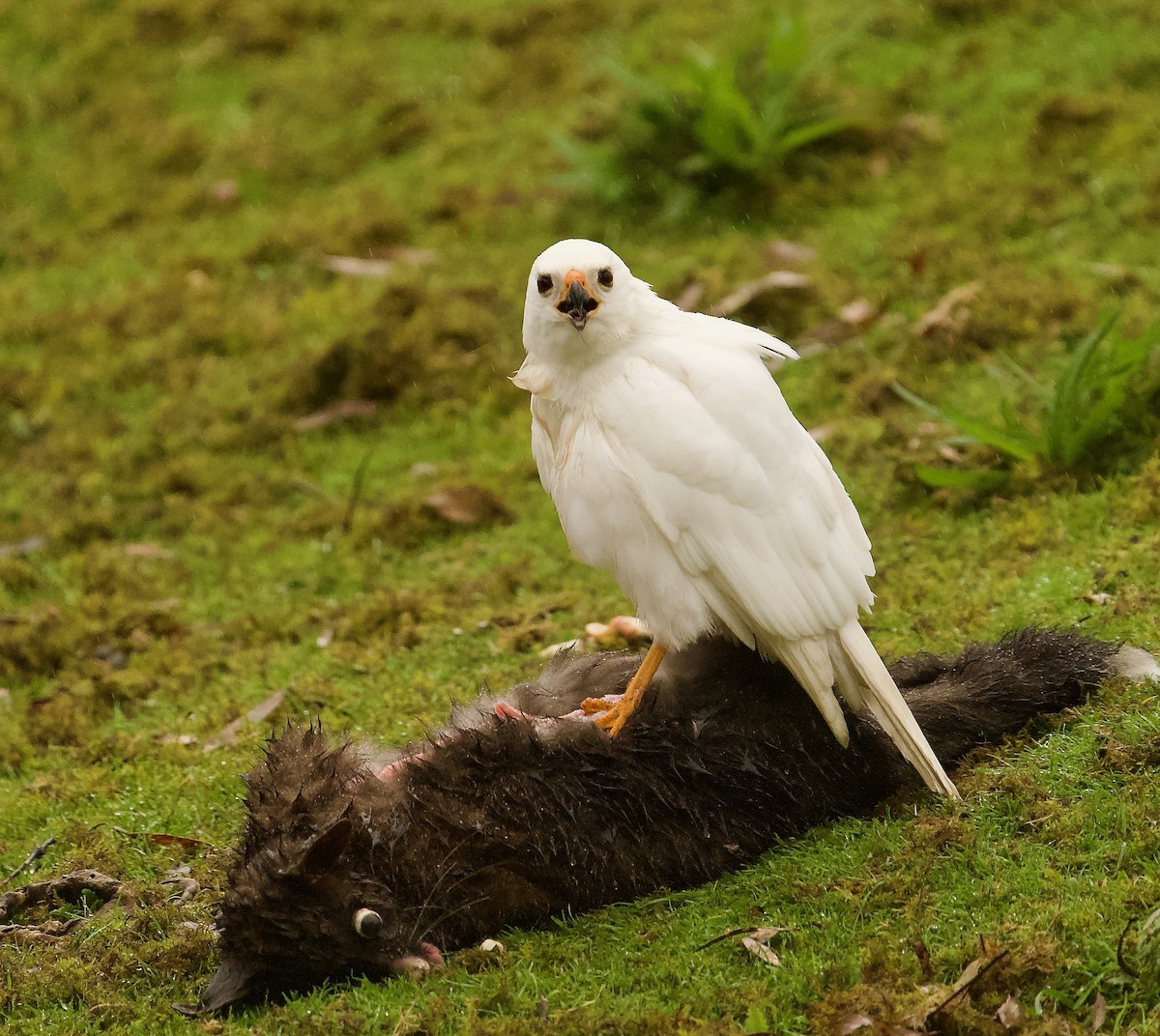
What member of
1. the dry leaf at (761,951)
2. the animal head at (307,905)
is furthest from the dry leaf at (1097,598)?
the animal head at (307,905)

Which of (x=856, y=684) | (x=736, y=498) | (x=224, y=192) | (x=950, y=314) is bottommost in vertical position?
(x=856, y=684)

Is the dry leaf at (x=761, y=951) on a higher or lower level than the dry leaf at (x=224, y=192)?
lower

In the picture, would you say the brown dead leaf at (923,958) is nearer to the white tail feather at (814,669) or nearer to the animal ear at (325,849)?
the white tail feather at (814,669)

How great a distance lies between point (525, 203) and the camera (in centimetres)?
948

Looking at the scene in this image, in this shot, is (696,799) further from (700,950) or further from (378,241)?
(378,241)

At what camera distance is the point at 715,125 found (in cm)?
870

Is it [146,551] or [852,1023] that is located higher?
[146,551]

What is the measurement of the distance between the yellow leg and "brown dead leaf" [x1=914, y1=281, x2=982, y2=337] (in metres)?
3.55

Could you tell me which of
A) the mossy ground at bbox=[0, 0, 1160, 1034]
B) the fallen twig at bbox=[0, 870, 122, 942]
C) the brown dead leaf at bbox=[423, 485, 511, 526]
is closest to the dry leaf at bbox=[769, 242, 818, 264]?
the mossy ground at bbox=[0, 0, 1160, 1034]

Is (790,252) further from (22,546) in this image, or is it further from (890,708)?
A: (890,708)

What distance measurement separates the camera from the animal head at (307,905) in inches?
146

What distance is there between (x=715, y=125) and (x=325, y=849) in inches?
243

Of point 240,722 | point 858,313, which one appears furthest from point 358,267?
point 240,722

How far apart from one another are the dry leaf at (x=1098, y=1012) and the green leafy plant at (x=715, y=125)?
20.8ft
